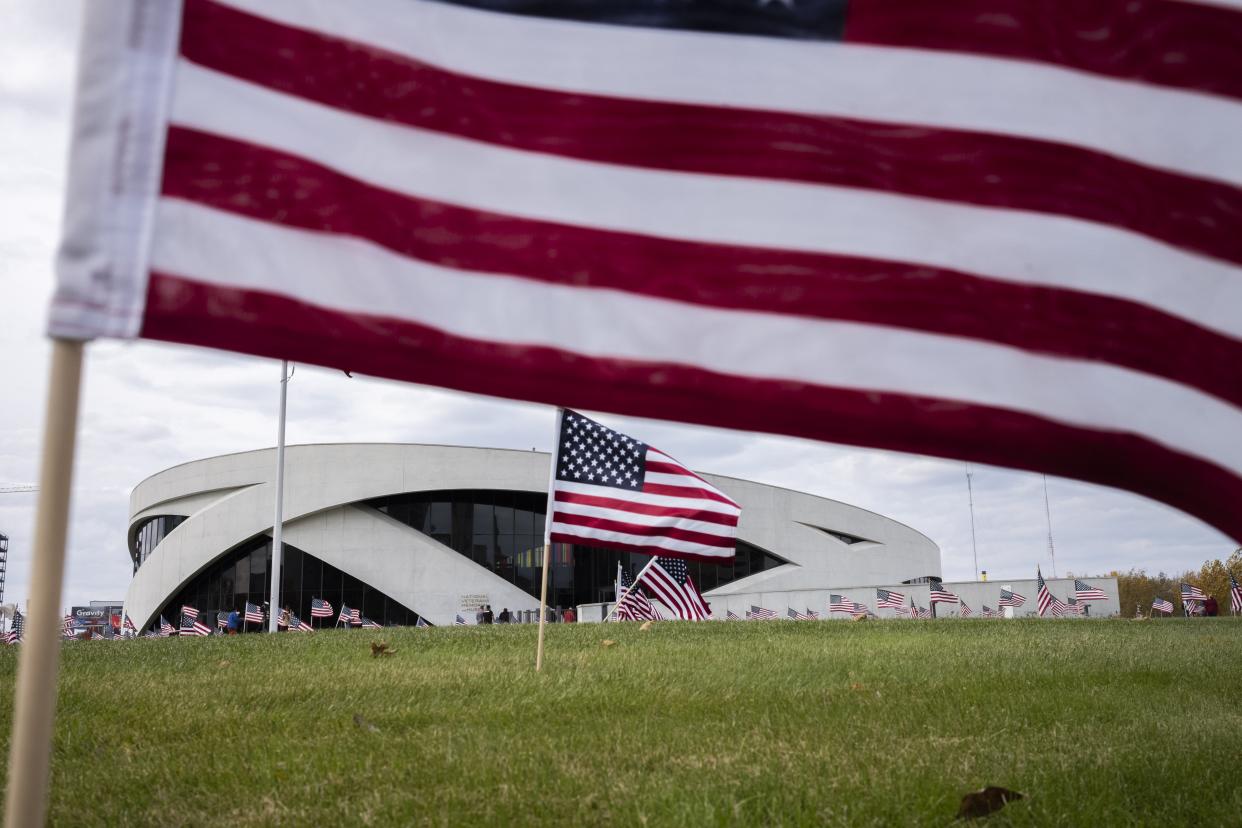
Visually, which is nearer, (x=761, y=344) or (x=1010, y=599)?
(x=761, y=344)

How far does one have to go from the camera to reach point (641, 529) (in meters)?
10.5

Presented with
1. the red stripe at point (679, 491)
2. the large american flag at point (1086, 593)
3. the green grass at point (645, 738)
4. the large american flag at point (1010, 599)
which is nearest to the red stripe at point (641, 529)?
the red stripe at point (679, 491)

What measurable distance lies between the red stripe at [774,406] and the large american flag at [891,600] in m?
42.4

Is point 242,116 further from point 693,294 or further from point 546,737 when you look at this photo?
point 546,737

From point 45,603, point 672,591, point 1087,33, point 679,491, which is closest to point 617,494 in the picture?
point 679,491

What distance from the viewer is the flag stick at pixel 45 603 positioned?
1906 millimetres

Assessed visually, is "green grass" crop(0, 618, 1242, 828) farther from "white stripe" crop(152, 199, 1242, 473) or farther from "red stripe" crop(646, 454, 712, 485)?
"white stripe" crop(152, 199, 1242, 473)

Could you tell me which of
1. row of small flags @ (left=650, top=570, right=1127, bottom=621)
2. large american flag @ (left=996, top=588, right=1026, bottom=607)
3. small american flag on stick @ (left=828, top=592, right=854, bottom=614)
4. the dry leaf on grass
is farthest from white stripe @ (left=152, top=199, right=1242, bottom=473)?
small american flag on stick @ (left=828, top=592, right=854, bottom=614)

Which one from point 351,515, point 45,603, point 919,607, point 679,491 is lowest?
point 45,603

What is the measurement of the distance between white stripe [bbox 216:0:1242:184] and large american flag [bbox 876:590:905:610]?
4267cm

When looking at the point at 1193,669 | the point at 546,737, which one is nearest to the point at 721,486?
the point at 1193,669

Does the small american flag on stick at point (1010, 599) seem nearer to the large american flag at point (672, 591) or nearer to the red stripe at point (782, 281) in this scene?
the large american flag at point (672, 591)

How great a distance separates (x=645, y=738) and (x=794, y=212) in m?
4.20

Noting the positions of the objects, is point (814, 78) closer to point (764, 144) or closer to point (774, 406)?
point (764, 144)
